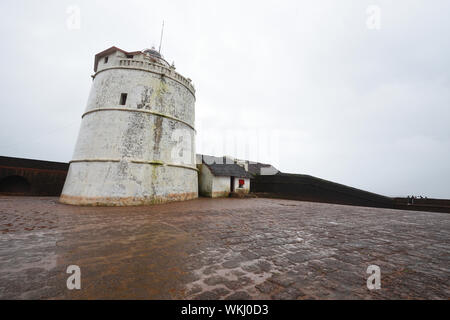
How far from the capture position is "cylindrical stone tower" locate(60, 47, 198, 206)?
31.3 feet

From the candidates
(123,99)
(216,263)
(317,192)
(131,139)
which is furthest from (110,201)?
(317,192)

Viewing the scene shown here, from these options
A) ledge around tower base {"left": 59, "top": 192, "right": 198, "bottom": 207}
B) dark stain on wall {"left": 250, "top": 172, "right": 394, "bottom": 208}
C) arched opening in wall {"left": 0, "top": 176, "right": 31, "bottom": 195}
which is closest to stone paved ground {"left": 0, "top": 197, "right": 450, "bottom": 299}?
ledge around tower base {"left": 59, "top": 192, "right": 198, "bottom": 207}

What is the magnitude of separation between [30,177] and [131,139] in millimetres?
9251

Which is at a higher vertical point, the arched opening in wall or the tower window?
the tower window

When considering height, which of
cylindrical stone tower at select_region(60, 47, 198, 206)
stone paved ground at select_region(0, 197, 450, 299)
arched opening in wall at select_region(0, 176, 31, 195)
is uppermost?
cylindrical stone tower at select_region(60, 47, 198, 206)

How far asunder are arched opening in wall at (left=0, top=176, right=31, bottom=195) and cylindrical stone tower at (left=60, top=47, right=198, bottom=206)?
18.0 ft

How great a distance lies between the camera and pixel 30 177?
41.4ft

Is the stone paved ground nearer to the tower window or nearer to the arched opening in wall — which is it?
the tower window

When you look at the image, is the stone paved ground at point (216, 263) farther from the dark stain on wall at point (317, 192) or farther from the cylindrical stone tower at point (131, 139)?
the dark stain on wall at point (317, 192)

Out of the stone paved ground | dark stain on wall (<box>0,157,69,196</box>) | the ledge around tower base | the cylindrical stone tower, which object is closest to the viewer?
the stone paved ground

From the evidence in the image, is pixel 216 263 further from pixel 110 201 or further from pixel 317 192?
pixel 317 192

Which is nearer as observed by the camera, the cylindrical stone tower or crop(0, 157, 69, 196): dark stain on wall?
the cylindrical stone tower

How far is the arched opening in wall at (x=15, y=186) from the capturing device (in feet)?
40.0

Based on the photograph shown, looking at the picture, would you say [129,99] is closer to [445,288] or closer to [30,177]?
[30,177]
